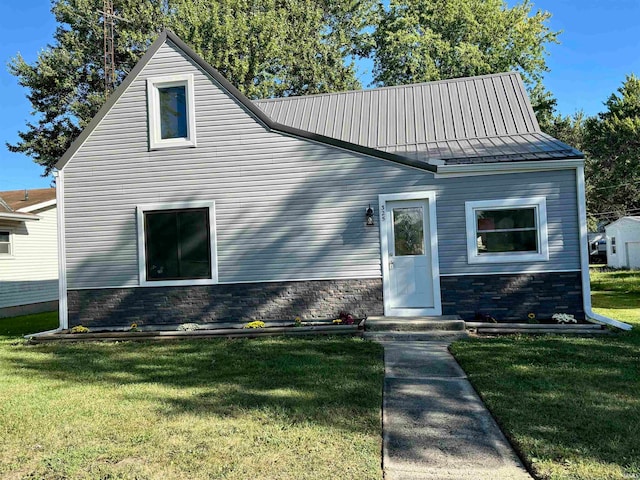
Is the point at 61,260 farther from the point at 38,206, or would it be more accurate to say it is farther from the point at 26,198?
the point at 26,198

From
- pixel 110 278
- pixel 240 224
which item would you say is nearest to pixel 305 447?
pixel 240 224

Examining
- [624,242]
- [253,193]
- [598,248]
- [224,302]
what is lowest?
[224,302]

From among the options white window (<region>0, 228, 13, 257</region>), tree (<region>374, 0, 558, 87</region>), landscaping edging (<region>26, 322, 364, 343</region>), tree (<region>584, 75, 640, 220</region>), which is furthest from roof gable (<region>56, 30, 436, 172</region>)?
tree (<region>584, 75, 640, 220</region>)

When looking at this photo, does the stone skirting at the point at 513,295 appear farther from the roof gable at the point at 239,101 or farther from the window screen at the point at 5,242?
the window screen at the point at 5,242

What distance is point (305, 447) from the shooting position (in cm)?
350

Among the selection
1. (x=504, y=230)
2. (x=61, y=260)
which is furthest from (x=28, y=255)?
(x=504, y=230)

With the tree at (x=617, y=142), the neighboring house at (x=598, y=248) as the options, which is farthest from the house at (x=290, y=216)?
the neighboring house at (x=598, y=248)

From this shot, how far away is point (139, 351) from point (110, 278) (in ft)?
8.78

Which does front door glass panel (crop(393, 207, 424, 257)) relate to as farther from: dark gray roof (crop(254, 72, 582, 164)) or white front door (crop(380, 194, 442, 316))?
dark gray roof (crop(254, 72, 582, 164))

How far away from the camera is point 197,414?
14.0 feet

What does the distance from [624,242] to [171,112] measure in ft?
93.6

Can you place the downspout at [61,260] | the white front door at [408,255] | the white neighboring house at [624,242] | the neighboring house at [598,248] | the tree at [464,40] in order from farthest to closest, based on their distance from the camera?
1. the neighboring house at [598,248]
2. the white neighboring house at [624,242]
3. the tree at [464,40]
4. the downspout at [61,260]
5. the white front door at [408,255]

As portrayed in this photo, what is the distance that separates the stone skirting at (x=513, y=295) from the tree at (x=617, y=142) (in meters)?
27.9

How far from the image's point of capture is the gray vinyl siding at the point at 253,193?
8.54 metres
